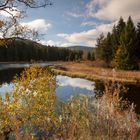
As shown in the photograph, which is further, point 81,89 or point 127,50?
point 127,50

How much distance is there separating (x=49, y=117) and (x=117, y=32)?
62.0 metres

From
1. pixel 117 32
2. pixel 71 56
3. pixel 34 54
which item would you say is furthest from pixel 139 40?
pixel 71 56

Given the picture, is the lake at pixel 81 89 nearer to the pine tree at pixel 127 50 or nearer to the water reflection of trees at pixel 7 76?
the water reflection of trees at pixel 7 76

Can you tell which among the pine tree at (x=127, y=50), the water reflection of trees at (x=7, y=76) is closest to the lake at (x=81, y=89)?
the water reflection of trees at (x=7, y=76)

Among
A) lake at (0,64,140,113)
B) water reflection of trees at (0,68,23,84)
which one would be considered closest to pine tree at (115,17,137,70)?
lake at (0,64,140,113)

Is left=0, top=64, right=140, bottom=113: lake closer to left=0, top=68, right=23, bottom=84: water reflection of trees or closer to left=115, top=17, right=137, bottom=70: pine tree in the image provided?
left=0, top=68, right=23, bottom=84: water reflection of trees

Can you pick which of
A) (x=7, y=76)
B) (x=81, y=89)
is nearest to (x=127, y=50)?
(x=81, y=89)

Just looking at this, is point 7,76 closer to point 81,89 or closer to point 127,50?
point 81,89

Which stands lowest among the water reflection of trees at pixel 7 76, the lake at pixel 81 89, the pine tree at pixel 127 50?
the lake at pixel 81 89

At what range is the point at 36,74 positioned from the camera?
14.6 m

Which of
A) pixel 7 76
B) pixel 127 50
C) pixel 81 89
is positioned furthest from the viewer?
pixel 127 50

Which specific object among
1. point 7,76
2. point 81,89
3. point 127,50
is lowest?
point 81,89

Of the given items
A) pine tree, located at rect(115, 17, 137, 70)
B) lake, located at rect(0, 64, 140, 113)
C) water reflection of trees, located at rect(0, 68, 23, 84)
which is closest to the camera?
lake, located at rect(0, 64, 140, 113)

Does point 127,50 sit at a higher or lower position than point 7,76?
higher
